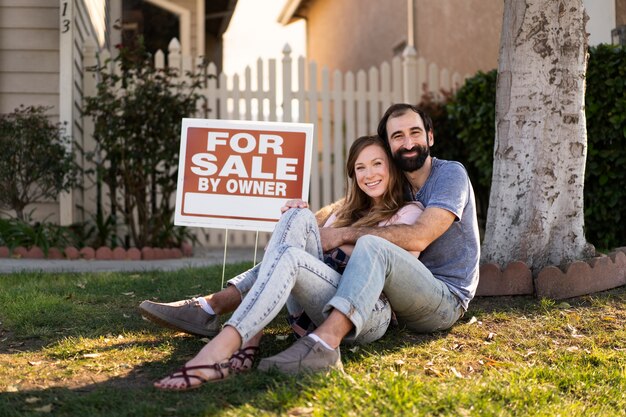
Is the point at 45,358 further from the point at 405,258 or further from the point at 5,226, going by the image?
the point at 5,226

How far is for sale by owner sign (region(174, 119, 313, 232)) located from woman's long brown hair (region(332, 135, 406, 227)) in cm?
84

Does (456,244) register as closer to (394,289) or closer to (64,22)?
(394,289)

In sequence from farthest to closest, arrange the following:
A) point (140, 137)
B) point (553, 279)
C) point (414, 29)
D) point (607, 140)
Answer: point (414, 29)
point (140, 137)
point (607, 140)
point (553, 279)

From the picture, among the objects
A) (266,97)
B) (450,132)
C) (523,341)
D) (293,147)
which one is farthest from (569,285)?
(266,97)

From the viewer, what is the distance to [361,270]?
11.1 ft

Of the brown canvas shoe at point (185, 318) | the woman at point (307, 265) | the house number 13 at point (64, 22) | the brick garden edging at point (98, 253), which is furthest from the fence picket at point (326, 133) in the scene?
the brown canvas shoe at point (185, 318)

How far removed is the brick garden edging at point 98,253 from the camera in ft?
24.9

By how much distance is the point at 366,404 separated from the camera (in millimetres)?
2949

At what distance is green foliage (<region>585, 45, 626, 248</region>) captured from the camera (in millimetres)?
6461

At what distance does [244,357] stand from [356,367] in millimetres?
469

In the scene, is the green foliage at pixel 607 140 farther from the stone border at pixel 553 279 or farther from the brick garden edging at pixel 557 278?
the stone border at pixel 553 279

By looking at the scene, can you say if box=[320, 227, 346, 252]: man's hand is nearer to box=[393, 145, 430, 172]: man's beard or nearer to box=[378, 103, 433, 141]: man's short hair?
box=[393, 145, 430, 172]: man's beard

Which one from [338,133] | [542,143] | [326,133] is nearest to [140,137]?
[326,133]

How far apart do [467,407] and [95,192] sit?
705 cm
